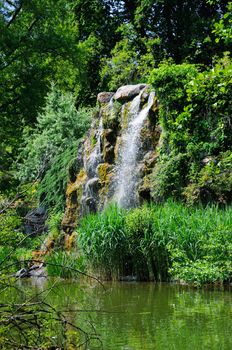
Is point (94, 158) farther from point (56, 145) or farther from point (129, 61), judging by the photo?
point (129, 61)

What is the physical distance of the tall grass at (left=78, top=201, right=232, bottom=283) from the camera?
964cm

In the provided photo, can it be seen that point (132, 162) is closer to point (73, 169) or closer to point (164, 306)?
point (73, 169)

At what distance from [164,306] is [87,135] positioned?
10706 millimetres

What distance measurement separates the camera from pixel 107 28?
2814cm

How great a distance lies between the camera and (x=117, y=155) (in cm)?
1562

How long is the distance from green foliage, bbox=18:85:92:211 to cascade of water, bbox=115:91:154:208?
337 centimetres

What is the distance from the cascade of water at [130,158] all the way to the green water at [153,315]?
459 cm

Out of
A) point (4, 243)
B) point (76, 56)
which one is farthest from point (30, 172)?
point (4, 243)

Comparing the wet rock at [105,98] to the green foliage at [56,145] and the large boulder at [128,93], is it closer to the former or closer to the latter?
the large boulder at [128,93]

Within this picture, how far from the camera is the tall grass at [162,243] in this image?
9.64m

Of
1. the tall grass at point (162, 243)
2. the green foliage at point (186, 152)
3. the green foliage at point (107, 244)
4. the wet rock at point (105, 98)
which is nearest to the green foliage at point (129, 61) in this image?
the wet rock at point (105, 98)

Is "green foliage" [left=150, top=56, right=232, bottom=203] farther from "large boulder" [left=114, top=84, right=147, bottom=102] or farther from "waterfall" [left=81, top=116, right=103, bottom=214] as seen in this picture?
"waterfall" [left=81, top=116, right=103, bottom=214]

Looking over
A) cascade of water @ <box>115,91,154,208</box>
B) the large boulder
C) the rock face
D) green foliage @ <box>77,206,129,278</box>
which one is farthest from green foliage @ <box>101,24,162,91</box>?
green foliage @ <box>77,206,129,278</box>

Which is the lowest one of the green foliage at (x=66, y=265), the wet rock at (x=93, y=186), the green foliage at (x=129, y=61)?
the green foliage at (x=66, y=265)
